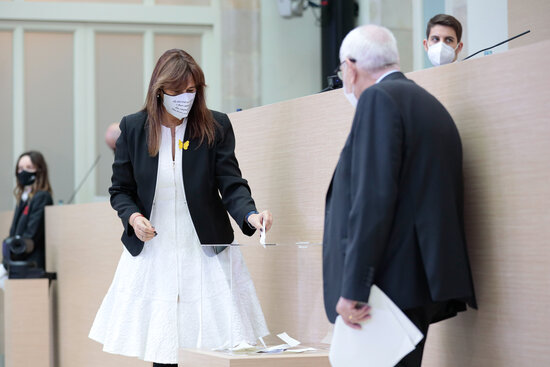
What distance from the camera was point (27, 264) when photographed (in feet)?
19.1

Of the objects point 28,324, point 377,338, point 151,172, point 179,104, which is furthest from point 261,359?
point 28,324

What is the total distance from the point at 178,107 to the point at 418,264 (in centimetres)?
113

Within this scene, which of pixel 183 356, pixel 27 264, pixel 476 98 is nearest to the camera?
pixel 476 98

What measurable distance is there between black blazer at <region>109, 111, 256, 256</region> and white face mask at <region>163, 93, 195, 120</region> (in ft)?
0.27

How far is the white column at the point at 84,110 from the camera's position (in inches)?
336

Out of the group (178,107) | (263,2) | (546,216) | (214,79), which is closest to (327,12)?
(263,2)

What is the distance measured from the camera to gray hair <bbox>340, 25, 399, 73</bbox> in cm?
221

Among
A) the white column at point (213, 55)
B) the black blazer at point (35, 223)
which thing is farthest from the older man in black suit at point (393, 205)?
the white column at point (213, 55)

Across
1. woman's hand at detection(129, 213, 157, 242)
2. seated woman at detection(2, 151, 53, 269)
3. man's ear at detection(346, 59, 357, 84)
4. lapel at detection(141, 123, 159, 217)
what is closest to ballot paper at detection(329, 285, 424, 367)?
man's ear at detection(346, 59, 357, 84)

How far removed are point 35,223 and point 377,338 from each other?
15.7 feet

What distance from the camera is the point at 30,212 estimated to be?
6.57 metres

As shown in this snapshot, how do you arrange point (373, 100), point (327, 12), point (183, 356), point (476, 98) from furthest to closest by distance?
point (327, 12) < point (183, 356) < point (476, 98) < point (373, 100)

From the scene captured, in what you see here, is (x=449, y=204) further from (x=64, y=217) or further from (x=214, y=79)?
(x=214, y=79)

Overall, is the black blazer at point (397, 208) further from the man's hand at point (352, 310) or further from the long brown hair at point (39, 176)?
the long brown hair at point (39, 176)
